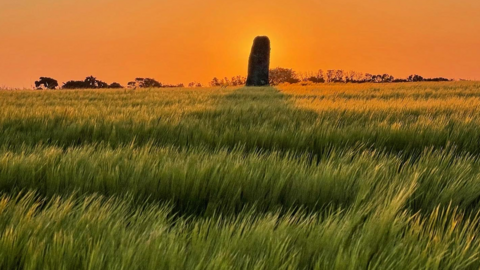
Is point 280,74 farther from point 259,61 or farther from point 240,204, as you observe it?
point 240,204

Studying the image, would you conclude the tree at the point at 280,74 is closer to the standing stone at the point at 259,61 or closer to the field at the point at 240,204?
the standing stone at the point at 259,61

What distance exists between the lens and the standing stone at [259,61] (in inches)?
714

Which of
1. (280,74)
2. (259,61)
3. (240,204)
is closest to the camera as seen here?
Answer: (240,204)

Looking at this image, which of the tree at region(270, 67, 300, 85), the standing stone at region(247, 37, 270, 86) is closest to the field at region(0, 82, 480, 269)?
the standing stone at region(247, 37, 270, 86)

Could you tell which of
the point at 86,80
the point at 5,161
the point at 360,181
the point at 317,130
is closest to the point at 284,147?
the point at 317,130

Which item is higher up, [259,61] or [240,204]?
[259,61]

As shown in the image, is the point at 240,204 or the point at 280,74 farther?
the point at 280,74

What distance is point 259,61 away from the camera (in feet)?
59.5

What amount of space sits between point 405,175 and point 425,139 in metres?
1.32

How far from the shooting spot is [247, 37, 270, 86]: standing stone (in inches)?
714

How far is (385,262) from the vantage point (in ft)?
2.55

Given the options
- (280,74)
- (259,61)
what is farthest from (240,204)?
(280,74)

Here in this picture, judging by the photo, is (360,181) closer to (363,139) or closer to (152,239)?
(152,239)

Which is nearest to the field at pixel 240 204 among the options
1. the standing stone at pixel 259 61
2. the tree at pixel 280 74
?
the standing stone at pixel 259 61
